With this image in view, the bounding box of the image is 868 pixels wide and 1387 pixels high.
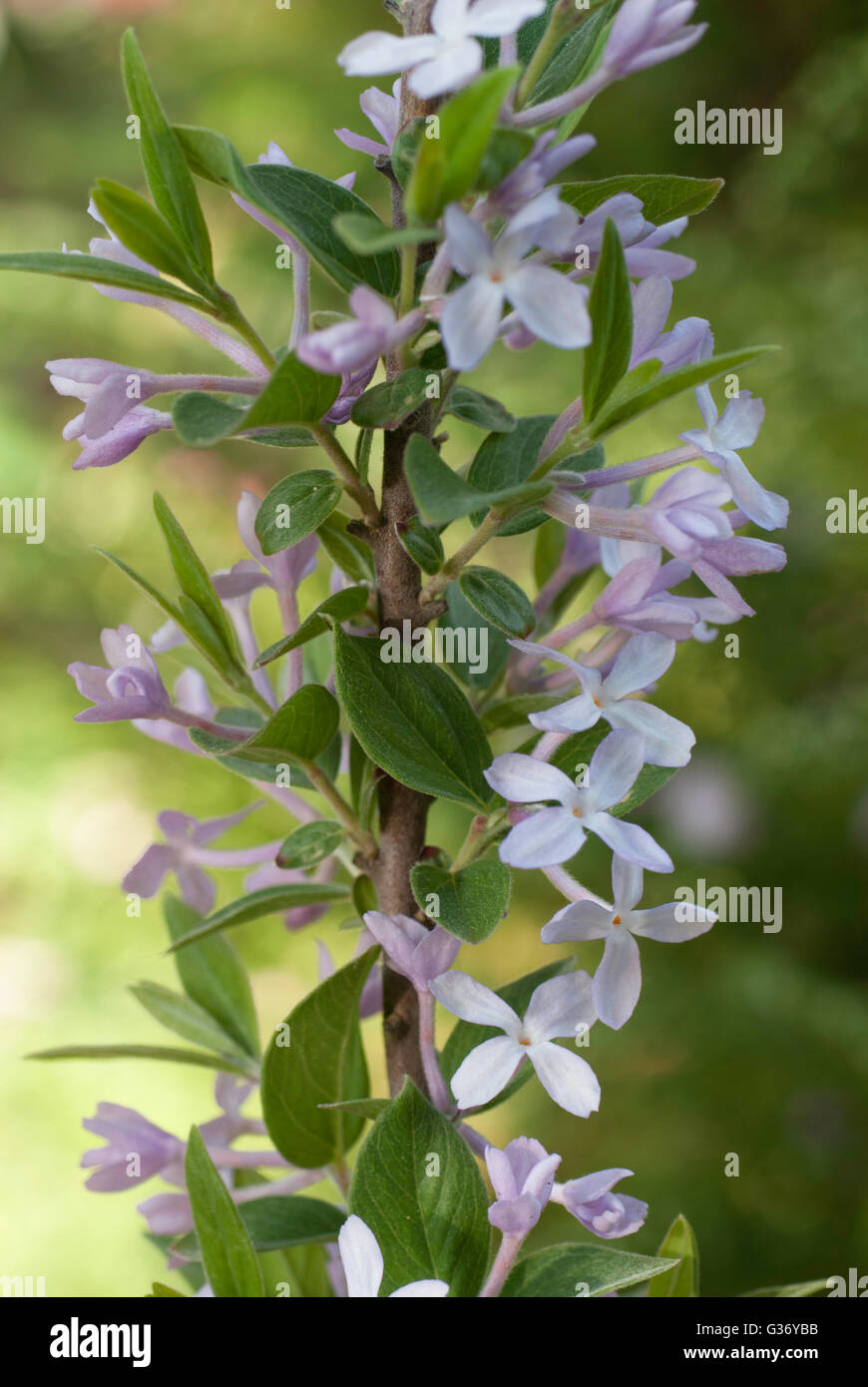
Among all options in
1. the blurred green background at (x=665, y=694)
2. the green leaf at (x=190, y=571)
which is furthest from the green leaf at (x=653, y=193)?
the blurred green background at (x=665, y=694)

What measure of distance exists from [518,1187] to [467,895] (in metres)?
0.07

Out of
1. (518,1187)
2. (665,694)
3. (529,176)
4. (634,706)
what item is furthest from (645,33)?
(665,694)

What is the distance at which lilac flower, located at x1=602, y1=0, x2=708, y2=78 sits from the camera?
25 centimetres

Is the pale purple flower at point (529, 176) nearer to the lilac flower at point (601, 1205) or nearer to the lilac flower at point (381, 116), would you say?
the lilac flower at point (381, 116)

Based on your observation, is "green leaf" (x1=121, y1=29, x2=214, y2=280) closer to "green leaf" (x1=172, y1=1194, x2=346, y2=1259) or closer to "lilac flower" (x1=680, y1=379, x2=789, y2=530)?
"lilac flower" (x1=680, y1=379, x2=789, y2=530)

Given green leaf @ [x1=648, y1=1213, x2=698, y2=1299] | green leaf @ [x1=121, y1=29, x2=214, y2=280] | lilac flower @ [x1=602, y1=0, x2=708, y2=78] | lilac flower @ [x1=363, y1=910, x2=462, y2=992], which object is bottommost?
green leaf @ [x1=648, y1=1213, x2=698, y2=1299]

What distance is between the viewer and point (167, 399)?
63 centimetres

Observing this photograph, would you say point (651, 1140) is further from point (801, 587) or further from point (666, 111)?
point (666, 111)

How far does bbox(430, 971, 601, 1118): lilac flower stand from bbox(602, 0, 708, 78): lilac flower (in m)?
0.20

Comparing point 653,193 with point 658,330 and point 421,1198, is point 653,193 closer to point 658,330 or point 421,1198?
point 658,330

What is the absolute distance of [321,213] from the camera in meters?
0.30

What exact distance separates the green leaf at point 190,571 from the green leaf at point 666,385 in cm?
11

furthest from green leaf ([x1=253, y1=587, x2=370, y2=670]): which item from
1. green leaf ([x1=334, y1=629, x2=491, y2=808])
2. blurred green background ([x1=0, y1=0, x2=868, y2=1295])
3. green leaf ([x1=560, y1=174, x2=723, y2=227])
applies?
blurred green background ([x1=0, y1=0, x2=868, y2=1295])

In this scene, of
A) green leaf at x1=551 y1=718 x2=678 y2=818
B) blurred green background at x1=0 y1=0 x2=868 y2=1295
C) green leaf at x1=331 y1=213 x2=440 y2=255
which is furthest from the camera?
blurred green background at x1=0 y1=0 x2=868 y2=1295
